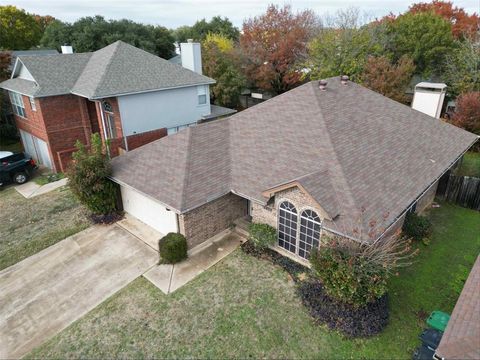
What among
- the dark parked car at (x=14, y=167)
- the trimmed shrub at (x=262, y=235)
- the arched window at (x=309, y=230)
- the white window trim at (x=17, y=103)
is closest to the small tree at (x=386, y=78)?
the trimmed shrub at (x=262, y=235)

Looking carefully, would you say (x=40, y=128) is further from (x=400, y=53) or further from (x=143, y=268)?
(x=400, y=53)

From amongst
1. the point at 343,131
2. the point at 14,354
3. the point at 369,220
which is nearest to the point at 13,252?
the point at 14,354

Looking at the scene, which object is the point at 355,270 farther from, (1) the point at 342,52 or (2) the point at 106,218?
(1) the point at 342,52

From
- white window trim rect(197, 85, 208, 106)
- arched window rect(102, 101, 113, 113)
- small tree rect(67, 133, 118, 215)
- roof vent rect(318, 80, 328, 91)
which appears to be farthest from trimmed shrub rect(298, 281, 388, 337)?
white window trim rect(197, 85, 208, 106)

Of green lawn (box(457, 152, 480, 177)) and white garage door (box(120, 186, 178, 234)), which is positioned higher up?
white garage door (box(120, 186, 178, 234))

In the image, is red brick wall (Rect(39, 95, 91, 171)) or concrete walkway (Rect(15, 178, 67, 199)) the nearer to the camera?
→ concrete walkway (Rect(15, 178, 67, 199))

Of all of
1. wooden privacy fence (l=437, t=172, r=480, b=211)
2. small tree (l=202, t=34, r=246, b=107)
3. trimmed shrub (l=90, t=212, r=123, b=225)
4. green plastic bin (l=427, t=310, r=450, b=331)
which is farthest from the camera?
small tree (l=202, t=34, r=246, b=107)

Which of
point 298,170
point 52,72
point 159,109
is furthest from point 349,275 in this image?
point 52,72

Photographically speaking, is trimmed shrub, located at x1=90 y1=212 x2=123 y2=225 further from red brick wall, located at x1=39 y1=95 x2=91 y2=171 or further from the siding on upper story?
red brick wall, located at x1=39 y1=95 x2=91 y2=171
